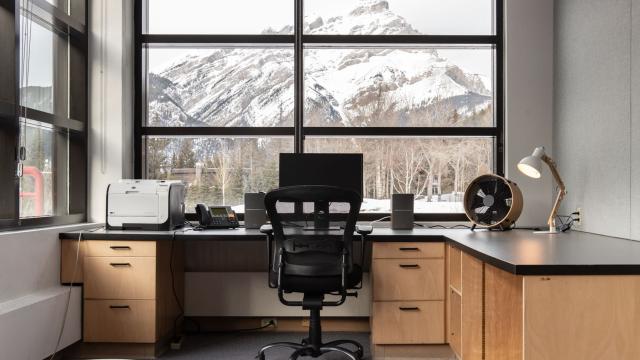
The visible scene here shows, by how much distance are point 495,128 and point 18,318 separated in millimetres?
3398

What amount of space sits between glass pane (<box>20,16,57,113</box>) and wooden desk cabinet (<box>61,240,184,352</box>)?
963mm

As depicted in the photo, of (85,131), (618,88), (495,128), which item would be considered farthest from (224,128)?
(618,88)

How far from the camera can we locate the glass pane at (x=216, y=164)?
3682 millimetres

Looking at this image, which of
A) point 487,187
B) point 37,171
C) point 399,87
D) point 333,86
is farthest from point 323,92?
point 37,171

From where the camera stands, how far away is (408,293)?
9.48ft

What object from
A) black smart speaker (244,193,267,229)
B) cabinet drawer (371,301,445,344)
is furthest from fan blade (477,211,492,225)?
black smart speaker (244,193,267,229)

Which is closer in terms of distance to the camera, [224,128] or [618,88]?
[618,88]

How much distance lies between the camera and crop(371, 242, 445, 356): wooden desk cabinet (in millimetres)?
2883

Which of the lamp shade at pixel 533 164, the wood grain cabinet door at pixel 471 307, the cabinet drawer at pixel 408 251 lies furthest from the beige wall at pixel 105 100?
the lamp shade at pixel 533 164

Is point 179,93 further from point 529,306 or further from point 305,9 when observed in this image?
point 529,306

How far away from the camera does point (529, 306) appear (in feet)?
5.32

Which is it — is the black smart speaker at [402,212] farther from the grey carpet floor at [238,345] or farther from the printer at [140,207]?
the printer at [140,207]

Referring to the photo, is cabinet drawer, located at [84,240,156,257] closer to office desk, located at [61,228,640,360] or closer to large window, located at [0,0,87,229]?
office desk, located at [61,228,640,360]

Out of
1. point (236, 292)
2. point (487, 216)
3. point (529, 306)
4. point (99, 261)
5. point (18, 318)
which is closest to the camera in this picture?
point (529, 306)
